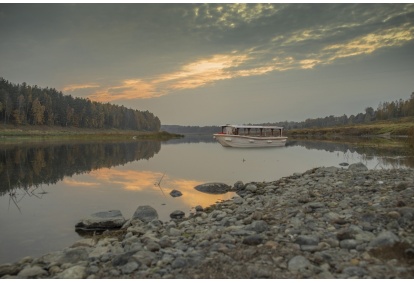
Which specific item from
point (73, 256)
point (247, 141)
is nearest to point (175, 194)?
point (73, 256)

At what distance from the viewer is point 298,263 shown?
251 inches

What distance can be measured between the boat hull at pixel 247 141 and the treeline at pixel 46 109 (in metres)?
76.7

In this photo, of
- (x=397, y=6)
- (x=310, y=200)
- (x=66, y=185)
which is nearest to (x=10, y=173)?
(x=66, y=185)

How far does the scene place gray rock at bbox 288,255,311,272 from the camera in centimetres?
625

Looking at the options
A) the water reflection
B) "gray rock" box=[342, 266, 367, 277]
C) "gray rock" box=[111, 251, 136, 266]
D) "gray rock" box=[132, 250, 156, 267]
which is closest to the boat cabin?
the water reflection

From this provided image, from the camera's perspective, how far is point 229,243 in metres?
7.97

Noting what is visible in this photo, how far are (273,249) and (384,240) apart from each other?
248 cm

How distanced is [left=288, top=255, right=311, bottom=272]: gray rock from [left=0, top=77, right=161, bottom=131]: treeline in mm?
114171

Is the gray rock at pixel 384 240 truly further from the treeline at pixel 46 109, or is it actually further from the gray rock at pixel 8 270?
the treeline at pixel 46 109

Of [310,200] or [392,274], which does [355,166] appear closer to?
[310,200]

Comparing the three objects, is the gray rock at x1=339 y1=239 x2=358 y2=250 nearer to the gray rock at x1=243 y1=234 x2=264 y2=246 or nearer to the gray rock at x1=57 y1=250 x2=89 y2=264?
the gray rock at x1=243 y1=234 x2=264 y2=246

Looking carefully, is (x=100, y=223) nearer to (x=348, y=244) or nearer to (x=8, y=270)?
(x=8, y=270)

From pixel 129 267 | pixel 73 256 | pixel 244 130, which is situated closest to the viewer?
pixel 129 267

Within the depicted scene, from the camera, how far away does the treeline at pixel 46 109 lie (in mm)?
110438
